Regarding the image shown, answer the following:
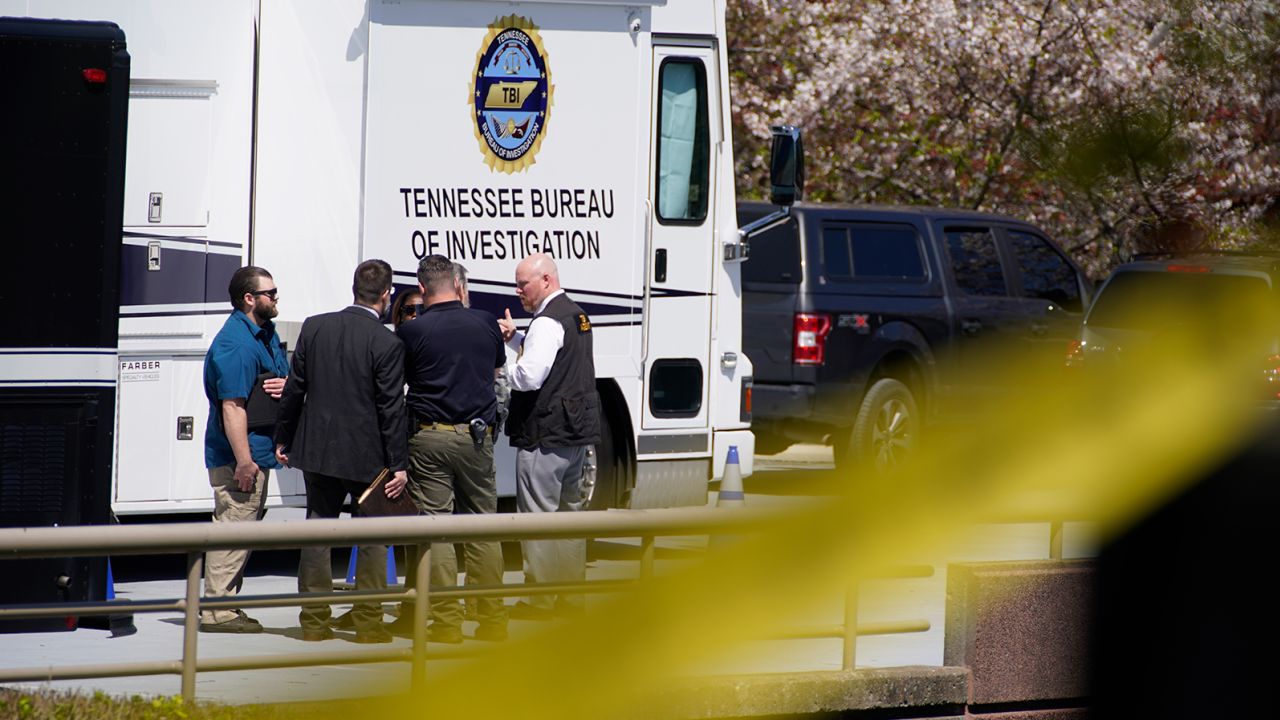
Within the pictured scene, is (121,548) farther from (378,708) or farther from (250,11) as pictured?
(250,11)

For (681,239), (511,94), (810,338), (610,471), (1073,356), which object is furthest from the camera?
(810,338)

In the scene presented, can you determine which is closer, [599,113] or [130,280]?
[130,280]

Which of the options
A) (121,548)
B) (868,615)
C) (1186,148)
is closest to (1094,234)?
(1186,148)

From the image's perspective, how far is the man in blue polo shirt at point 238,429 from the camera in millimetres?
8086

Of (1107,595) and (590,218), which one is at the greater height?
(590,218)

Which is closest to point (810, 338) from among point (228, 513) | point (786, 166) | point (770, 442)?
point (770, 442)

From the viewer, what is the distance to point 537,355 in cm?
823

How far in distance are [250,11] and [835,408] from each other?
22.7ft

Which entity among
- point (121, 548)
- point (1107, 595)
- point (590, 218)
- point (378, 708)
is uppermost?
point (590, 218)

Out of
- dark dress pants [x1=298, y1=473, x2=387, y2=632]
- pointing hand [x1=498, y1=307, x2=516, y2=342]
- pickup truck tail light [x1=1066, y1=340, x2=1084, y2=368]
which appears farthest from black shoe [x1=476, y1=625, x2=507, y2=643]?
pointing hand [x1=498, y1=307, x2=516, y2=342]

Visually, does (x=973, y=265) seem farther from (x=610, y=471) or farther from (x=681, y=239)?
(x=610, y=471)

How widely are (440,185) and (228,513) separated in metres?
2.41

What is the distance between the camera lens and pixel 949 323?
1495 centimetres

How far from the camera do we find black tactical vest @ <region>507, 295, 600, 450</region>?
8336 mm
